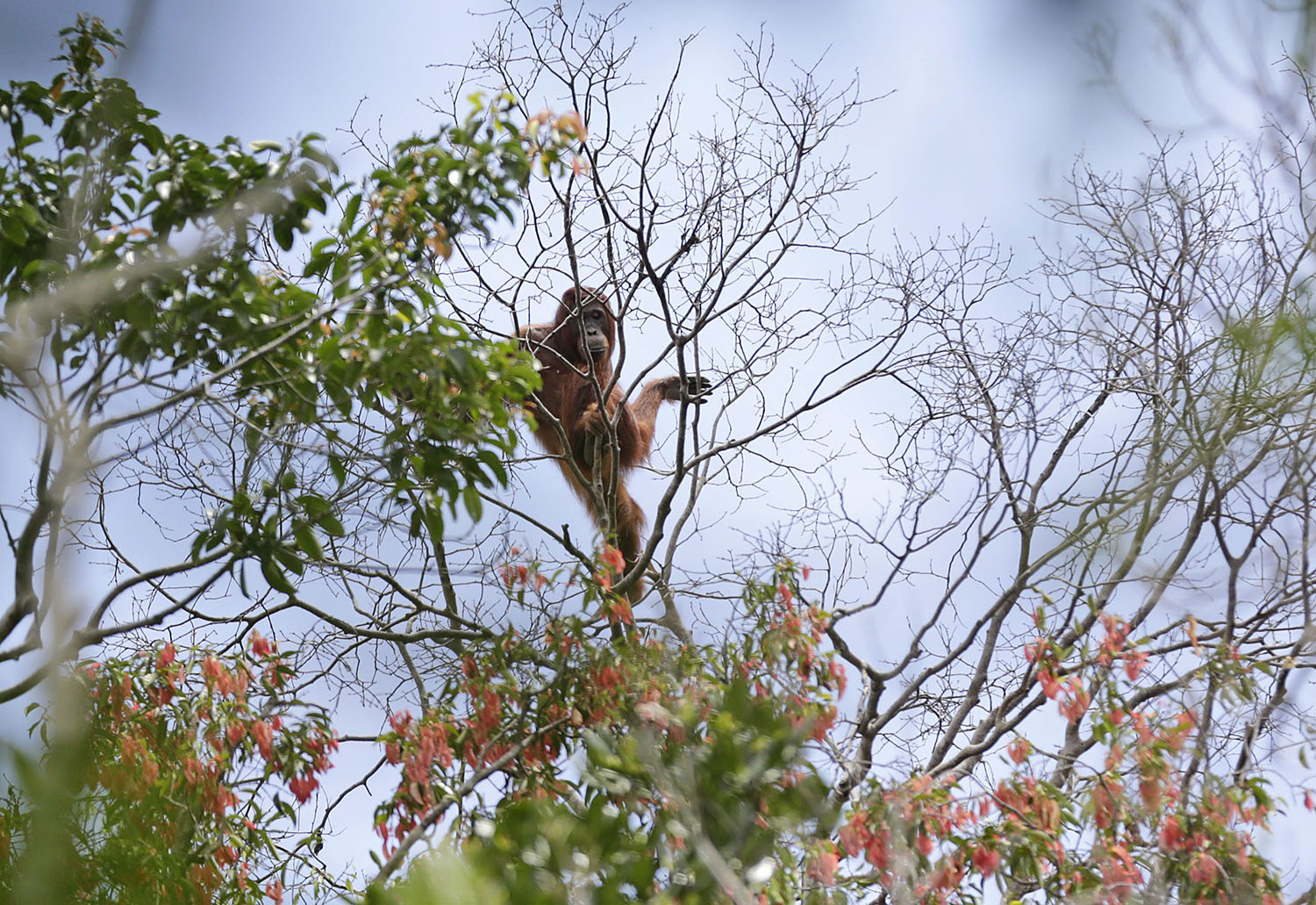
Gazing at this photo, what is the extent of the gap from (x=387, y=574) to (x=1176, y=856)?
10.6 ft

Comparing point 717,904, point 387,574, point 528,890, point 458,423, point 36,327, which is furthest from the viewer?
point 387,574

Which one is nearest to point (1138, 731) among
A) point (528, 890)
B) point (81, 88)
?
point (528, 890)

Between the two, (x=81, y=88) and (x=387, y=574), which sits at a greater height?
(x=81, y=88)

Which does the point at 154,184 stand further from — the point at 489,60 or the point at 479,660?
the point at 489,60

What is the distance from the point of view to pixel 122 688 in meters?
4.19

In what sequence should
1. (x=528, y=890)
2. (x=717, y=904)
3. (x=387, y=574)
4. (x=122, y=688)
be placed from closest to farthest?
(x=528, y=890), (x=717, y=904), (x=122, y=688), (x=387, y=574)

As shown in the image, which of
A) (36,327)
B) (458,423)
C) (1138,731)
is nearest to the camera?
(36,327)

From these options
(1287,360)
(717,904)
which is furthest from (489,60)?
(717,904)

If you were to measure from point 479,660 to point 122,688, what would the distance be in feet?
4.19

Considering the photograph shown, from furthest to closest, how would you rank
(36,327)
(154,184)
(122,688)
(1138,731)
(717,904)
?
(122,688), (1138,731), (154,184), (36,327), (717,904)

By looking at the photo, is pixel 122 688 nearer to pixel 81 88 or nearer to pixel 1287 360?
pixel 81 88

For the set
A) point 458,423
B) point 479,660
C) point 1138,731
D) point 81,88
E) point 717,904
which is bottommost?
A: point 717,904

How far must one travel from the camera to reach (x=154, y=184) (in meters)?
3.23

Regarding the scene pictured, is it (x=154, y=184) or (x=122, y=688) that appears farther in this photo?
(x=122, y=688)
